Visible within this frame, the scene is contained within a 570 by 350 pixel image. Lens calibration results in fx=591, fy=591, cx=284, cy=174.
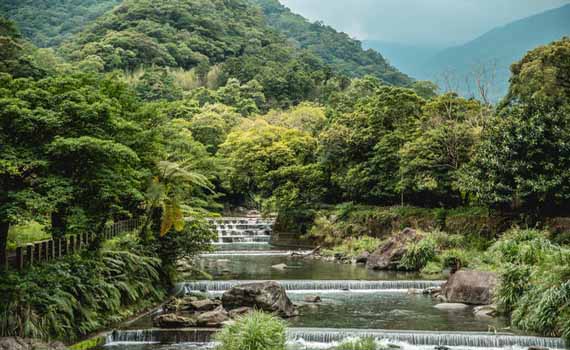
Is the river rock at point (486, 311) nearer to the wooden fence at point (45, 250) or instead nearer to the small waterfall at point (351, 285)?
the small waterfall at point (351, 285)

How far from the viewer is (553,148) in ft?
76.3

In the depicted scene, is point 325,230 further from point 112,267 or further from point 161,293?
point 112,267

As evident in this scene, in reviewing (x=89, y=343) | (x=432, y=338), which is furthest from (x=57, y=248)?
(x=432, y=338)

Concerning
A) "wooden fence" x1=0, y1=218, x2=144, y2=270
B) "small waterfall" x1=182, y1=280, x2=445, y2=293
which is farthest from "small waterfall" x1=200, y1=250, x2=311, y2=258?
"wooden fence" x1=0, y1=218, x2=144, y2=270

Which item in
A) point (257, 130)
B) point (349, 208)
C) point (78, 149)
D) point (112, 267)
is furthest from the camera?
point (257, 130)

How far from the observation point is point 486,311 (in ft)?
56.7

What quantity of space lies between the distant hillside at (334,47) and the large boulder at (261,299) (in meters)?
98.9

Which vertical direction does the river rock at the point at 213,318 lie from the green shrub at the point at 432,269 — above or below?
below

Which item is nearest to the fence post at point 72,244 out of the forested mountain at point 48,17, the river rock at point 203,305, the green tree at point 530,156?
the river rock at point 203,305

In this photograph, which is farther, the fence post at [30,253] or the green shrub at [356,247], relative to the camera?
the green shrub at [356,247]

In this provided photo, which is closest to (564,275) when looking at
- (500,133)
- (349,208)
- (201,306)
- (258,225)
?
(201,306)

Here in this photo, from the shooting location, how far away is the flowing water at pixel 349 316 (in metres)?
14.7

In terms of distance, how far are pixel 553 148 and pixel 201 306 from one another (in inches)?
593

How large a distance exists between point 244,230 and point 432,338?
1047 inches
